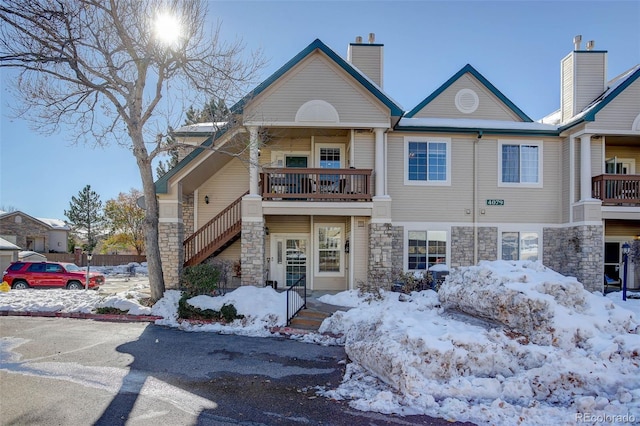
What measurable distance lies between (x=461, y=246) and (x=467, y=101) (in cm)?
648

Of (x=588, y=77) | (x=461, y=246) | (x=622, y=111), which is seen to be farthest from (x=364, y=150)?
(x=588, y=77)

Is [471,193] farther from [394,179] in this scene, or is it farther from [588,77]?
[588,77]

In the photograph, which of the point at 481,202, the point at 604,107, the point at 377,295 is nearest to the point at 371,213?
the point at 377,295

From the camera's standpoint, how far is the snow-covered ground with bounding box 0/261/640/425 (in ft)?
16.1

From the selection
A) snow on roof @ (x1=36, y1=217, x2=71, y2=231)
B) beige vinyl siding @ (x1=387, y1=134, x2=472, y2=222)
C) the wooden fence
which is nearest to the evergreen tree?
snow on roof @ (x1=36, y1=217, x2=71, y2=231)

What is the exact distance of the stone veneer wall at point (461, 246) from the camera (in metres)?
14.2

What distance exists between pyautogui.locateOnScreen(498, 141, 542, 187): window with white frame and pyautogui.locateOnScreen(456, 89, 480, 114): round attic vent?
7.45 feet

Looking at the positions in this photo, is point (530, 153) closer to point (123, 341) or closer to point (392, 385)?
point (392, 385)

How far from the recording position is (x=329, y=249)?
1451cm

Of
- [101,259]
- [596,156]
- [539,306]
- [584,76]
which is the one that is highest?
[584,76]

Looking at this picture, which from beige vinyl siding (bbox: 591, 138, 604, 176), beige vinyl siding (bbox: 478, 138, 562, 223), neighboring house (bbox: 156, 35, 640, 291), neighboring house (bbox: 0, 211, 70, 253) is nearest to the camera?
neighboring house (bbox: 156, 35, 640, 291)

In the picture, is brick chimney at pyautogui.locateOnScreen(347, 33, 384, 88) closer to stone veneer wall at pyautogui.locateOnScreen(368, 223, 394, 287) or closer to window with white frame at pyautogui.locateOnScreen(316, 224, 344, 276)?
window with white frame at pyautogui.locateOnScreen(316, 224, 344, 276)

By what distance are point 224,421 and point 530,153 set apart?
49.6 feet

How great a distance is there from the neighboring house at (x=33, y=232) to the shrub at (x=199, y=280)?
33968 millimetres
